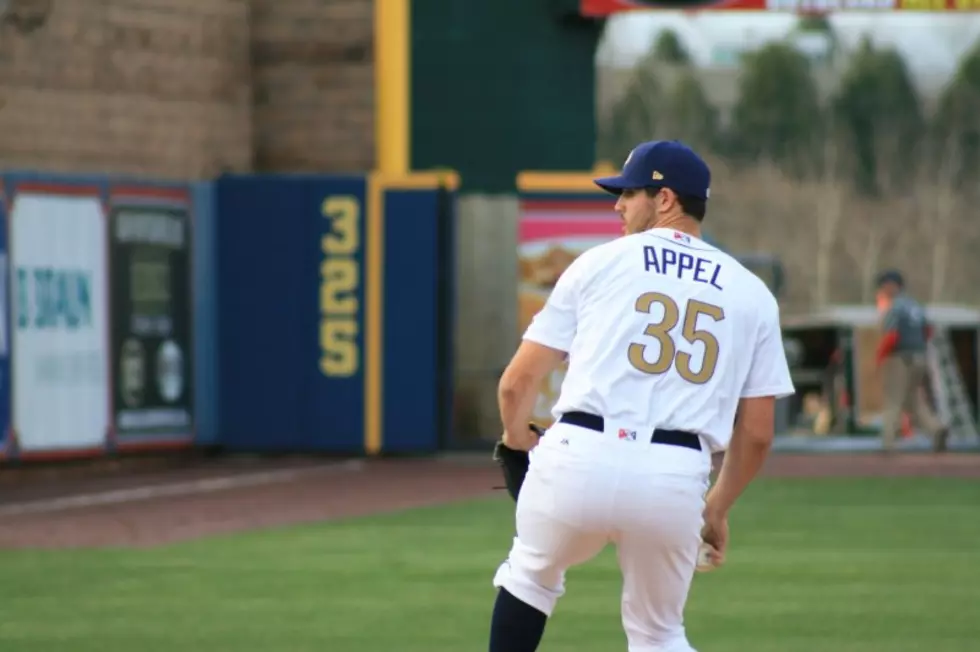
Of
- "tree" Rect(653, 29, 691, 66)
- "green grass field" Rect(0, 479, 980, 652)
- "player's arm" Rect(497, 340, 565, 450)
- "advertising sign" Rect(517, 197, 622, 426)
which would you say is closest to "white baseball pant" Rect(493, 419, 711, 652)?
"player's arm" Rect(497, 340, 565, 450)

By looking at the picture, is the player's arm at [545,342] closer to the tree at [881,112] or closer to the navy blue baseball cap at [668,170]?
the navy blue baseball cap at [668,170]

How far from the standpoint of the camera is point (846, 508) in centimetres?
1594

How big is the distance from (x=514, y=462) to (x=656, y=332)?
74 cm

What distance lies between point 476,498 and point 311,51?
276 inches

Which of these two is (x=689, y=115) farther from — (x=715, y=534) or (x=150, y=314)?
(x=715, y=534)

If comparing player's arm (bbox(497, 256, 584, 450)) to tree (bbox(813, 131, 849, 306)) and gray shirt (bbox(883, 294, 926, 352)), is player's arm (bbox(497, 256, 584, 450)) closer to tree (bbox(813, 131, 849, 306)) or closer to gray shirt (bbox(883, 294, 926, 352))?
gray shirt (bbox(883, 294, 926, 352))

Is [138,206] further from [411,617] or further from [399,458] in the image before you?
[411,617]

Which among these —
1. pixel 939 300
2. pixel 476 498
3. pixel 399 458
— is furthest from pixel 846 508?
pixel 939 300

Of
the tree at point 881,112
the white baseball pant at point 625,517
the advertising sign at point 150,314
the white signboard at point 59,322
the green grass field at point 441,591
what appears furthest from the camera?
the tree at point 881,112

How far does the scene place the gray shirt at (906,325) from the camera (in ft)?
71.1

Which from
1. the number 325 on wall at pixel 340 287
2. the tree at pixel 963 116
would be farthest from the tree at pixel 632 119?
the number 325 on wall at pixel 340 287

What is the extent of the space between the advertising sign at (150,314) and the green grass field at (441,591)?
17.7 ft

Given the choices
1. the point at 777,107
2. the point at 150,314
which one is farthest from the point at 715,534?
the point at 777,107

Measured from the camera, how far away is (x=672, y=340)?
584 cm
